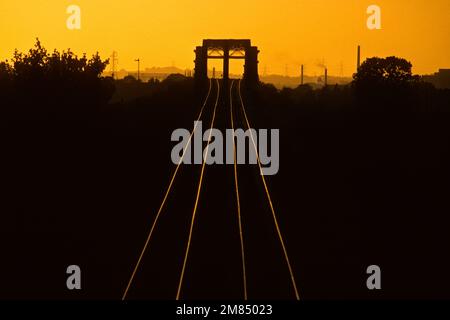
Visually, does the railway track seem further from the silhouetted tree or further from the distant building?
the distant building

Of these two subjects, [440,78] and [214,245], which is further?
[440,78]

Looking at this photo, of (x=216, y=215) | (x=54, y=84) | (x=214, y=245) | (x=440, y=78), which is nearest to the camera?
(x=214, y=245)

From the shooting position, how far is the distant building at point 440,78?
17061 cm

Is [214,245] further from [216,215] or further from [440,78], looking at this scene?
[440,78]

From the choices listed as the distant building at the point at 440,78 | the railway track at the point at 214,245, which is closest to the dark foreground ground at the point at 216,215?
the railway track at the point at 214,245

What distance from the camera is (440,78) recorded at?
584 feet

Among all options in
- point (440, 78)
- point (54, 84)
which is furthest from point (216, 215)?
point (440, 78)

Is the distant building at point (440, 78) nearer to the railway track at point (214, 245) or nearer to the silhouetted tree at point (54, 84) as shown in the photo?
the silhouetted tree at point (54, 84)

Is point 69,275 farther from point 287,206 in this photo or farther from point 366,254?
point 287,206

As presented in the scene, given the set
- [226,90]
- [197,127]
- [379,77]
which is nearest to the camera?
[197,127]

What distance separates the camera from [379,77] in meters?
65.2

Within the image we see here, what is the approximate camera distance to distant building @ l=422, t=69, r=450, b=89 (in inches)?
6717
